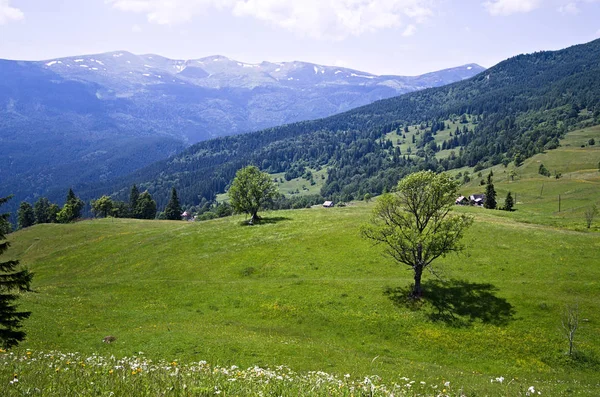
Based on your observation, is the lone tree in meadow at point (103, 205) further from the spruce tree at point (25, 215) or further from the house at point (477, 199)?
the house at point (477, 199)

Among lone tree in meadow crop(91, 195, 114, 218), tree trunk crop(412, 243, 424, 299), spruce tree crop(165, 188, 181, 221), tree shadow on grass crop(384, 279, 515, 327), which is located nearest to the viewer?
tree shadow on grass crop(384, 279, 515, 327)

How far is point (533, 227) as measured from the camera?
73250 mm

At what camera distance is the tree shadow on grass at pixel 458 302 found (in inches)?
1677

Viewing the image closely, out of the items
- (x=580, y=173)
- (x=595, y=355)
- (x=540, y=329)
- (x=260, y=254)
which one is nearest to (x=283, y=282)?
(x=260, y=254)

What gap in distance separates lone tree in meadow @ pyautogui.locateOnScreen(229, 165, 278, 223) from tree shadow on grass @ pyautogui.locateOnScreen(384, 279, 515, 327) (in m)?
A: 46.2

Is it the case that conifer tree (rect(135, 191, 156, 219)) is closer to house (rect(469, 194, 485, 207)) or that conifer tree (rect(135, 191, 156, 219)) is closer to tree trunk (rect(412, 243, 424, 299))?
tree trunk (rect(412, 243, 424, 299))

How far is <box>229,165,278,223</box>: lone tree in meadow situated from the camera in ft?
289

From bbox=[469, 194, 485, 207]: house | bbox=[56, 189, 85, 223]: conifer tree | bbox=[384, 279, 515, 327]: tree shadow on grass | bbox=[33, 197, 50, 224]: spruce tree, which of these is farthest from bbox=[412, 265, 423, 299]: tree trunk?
bbox=[33, 197, 50, 224]: spruce tree

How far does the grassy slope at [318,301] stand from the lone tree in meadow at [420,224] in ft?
21.8

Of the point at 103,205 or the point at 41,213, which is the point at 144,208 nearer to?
the point at 103,205

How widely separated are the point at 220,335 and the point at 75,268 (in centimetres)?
5216

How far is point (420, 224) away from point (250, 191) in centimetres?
4737

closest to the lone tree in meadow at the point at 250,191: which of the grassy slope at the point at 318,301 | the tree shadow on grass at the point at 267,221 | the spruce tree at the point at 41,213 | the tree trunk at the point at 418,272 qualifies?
the tree shadow on grass at the point at 267,221

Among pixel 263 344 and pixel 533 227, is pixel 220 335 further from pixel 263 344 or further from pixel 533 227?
pixel 533 227
